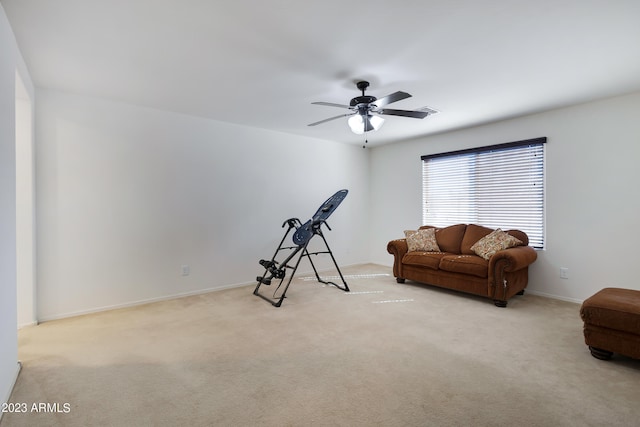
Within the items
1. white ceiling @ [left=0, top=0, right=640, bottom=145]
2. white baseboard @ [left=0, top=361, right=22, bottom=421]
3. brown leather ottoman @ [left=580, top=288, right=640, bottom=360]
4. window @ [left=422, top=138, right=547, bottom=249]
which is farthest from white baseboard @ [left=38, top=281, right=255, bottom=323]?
brown leather ottoman @ [left=580, top=288, right=640, bottom=360]

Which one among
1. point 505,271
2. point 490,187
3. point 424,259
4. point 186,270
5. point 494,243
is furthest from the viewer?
point 490,187

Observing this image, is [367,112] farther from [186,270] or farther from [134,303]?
[134,303]

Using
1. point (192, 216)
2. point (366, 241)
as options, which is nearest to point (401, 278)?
point (366, 241)

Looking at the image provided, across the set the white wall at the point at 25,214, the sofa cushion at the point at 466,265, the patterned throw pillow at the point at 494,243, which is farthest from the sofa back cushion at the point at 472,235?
the white wall at the point at 25,214

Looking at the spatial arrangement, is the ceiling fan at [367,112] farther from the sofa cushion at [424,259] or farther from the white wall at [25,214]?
the white wall at [25,214]

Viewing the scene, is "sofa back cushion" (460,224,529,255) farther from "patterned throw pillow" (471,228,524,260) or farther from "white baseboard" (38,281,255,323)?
"white baseboard" (38,281,255,323)

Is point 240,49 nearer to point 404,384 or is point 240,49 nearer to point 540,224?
point 404,384

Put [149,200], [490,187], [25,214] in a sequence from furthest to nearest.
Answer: [490,187]
[149,200]
[25,214]

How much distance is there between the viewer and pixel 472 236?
4.42m

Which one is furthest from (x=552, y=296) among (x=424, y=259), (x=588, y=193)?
(x=424, y=259)

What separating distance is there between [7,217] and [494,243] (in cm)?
472

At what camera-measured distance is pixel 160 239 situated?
389 centimetres

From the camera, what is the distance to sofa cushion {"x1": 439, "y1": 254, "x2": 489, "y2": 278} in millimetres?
3689

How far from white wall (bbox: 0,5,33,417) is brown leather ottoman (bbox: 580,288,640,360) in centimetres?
400
